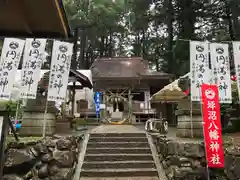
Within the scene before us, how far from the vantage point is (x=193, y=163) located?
5984 millimetres

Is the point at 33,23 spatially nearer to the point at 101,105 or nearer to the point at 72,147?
the point at 72,147

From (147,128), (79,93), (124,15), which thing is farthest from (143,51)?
(147,128)

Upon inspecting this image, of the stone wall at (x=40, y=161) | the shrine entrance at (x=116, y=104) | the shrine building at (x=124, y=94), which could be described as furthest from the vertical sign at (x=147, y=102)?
the stone wall at (x=40, y=161)

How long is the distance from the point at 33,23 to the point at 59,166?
3.57m

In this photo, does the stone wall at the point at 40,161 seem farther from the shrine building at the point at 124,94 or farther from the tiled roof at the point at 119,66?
the tiled roof at the point at 119,66

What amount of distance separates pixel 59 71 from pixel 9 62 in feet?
4.96

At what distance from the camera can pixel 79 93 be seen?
2150cm

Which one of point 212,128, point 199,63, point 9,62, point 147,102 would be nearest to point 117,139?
point 212,128

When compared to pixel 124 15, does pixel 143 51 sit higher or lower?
lower

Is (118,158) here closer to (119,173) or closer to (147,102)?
(119,173)

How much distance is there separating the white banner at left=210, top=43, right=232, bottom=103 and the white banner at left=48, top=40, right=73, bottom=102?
183 inches

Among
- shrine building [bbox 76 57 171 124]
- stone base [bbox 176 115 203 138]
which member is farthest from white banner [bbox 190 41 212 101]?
shrine building [bbox 76 57 171 124]

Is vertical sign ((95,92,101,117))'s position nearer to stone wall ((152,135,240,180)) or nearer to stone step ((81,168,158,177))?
stone step ((81,168,158,177))

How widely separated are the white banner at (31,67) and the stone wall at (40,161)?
5.57 ft
